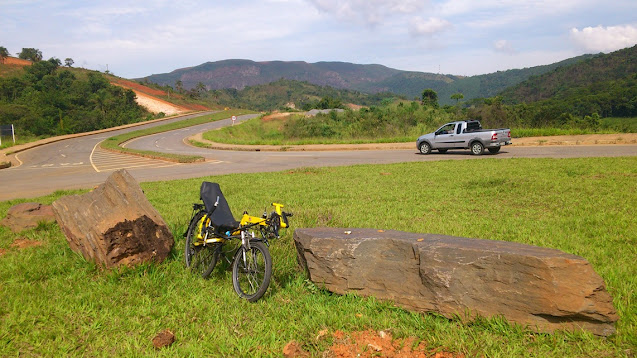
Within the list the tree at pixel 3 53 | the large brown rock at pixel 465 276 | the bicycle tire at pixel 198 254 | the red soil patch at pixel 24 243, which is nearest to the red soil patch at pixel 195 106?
the tree at pixel 3 53

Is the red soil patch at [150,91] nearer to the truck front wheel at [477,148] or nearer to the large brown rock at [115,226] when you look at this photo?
the truck front wheel at [477,148]

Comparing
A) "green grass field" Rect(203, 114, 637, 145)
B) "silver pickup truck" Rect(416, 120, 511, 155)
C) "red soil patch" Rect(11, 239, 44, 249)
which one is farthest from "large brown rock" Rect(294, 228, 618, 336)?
"green grass field" Rect(203, 114, 637, 145)

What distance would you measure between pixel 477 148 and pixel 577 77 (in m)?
73.6

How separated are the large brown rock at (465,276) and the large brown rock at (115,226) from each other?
6.01 feet

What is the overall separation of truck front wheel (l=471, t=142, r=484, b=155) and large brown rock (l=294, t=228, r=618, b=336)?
16400mm

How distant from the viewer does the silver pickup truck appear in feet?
62.3

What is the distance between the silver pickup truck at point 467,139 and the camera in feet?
62.3

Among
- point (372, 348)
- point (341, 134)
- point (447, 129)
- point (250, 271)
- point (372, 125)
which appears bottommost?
point (341, 134)

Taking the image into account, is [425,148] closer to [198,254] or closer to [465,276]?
[198,254]

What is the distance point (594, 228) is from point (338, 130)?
111 feet

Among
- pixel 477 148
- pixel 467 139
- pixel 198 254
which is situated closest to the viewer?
pixel 198 254

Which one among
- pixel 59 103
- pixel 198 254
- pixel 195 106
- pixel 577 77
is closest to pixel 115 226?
pixel 198 254

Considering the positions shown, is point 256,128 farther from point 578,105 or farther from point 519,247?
point 519,247

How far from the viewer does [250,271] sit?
4.41m
